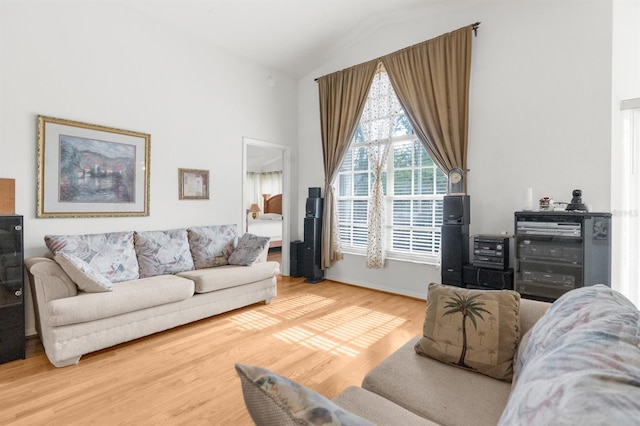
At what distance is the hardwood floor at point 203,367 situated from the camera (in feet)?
6.30

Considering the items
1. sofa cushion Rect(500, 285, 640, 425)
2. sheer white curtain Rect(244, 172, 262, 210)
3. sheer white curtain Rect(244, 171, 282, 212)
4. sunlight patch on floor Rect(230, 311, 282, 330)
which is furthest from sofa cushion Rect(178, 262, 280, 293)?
sheer white curtain Rect(244, 172, 262, 210)

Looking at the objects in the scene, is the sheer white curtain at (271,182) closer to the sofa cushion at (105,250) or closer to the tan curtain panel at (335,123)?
the tan curtain panel at (335,123)

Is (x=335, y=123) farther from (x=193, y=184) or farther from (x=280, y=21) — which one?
(x=193, y=184)

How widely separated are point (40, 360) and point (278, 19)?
434 centimetres

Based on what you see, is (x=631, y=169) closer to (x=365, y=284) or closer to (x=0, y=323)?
(x=365, y=284)

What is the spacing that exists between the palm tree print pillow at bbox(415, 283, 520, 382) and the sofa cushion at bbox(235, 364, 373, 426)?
3.51 ft

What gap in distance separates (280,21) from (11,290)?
13.2ft

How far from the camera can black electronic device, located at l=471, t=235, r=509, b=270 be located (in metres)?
3.36

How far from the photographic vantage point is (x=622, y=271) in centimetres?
313

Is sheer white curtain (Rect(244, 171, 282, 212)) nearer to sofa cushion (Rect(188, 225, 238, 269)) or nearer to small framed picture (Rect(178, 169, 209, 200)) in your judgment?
small framed picture (Rect(178, 169, 209, 200))

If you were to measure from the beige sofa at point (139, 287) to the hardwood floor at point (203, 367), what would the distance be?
15 cm

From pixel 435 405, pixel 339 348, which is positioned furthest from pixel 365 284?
pixel 435 405

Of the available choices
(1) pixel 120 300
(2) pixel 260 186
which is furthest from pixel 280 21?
(2) pixel 260 186

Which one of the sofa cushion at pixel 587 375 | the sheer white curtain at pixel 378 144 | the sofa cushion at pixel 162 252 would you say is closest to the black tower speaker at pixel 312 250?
the sheer white curtain at pixel 378 144
